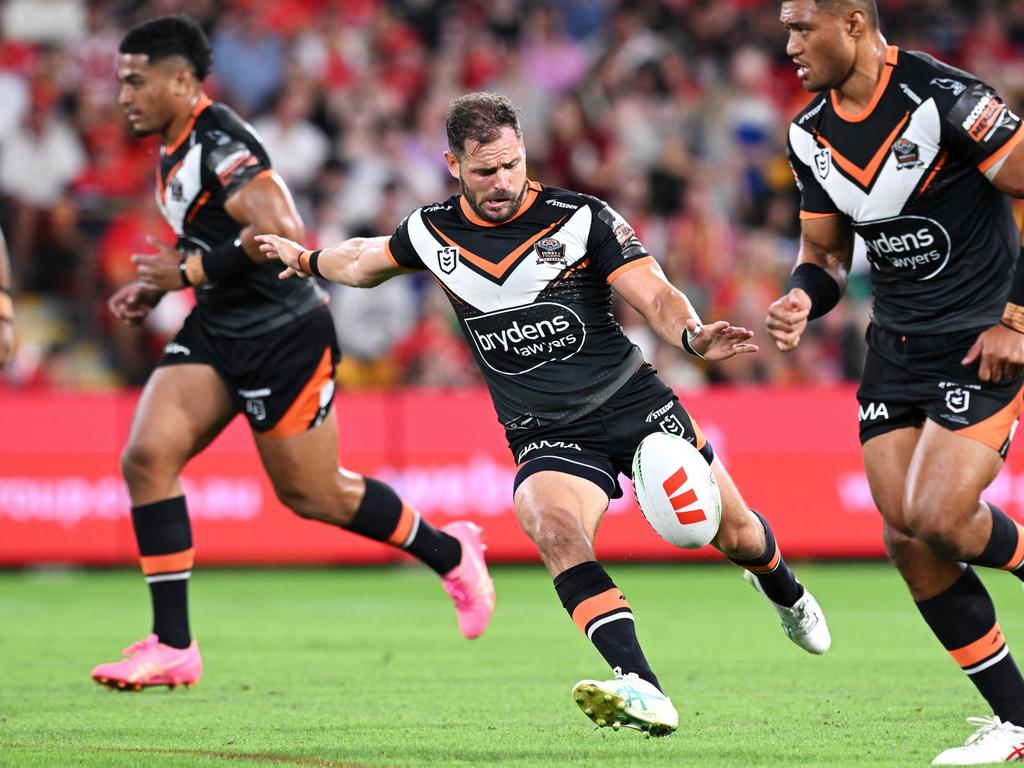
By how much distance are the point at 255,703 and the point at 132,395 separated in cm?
690

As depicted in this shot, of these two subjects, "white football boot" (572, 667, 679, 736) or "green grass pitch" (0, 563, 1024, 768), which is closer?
"white football boot" (572, 667, 679, 736)

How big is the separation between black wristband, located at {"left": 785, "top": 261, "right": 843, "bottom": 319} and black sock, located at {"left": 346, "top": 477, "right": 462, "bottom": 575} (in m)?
2.83

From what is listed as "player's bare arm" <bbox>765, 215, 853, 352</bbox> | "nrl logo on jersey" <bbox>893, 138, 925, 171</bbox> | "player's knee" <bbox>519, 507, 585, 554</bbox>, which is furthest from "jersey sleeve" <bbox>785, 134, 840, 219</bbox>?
"player's knee" <bbox>519, 507, 585, 554</bbox>

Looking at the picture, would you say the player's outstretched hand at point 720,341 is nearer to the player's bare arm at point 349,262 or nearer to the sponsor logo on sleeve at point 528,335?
the sponsor logo on sleeve at point 528,335

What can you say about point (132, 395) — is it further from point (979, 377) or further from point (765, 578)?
point (979, 377)

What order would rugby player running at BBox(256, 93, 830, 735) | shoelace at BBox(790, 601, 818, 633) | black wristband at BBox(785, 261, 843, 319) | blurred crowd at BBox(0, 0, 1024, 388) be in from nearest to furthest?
rugby player running at BBox(256, 93, 830, 735) < black wristband at BBox(785, 261, 843, 319) < shoelace at BBox(790, 601, 818, 633) < blurred crowd at BBox(0, 0, 1024, 388)

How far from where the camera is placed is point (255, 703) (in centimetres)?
686

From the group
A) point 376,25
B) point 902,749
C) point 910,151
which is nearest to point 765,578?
point 902,749

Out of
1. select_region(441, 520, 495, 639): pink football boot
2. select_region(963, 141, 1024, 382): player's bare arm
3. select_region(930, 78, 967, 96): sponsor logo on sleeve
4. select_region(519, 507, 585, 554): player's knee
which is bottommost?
select_region(441, 520, 495, 639): pink football boot

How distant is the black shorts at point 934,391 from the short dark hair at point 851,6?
3.53 feet

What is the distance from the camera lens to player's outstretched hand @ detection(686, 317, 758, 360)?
17.2ft

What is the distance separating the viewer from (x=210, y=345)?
7875 millimetres

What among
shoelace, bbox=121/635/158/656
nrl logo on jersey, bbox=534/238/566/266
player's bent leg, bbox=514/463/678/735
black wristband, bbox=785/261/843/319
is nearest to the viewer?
player's bent leg, bbox=514/463/678/735

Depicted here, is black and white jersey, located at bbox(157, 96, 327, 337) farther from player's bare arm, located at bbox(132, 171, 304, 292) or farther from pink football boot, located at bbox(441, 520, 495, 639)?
pink football boot, located at bbox(441, 520, 495, 639)
